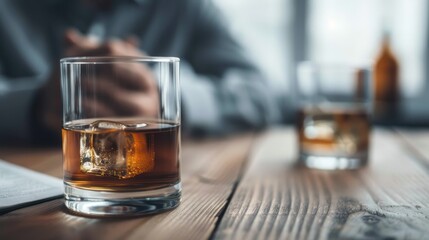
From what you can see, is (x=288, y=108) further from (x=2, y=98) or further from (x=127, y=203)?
(x=127, y=203)

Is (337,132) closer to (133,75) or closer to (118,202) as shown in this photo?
(133,75)

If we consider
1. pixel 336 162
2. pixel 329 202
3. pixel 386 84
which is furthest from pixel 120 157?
pixel 386 84

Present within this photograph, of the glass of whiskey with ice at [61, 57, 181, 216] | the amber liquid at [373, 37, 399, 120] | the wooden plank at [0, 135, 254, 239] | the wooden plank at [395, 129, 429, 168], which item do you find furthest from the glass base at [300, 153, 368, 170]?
the amber liquid at [373, 37, 399, 120]

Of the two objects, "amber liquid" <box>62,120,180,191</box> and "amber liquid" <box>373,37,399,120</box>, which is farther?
"amber liquid" <box>373,37,399,120</box>

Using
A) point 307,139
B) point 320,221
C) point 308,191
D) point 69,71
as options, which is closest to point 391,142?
point 307,139

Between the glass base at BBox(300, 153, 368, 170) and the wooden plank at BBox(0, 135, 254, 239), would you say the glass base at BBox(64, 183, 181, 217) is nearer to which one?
the wooden plank at BBox(0, 135, 254, 239)

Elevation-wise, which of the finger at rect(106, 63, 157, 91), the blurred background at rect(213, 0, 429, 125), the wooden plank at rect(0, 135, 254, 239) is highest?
the blurred background at rect(213, 0, 429, 125)

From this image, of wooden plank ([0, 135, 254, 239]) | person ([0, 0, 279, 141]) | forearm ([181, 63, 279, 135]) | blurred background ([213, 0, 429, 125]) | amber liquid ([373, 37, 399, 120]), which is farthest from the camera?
blurred background ([213, 0, 429, 125])
